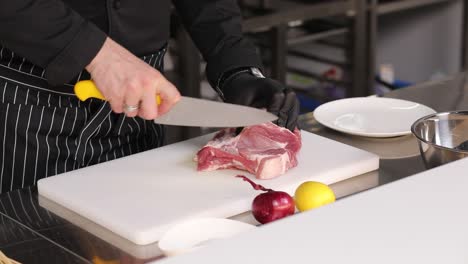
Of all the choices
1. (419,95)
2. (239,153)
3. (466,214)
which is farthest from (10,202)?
(419,95)

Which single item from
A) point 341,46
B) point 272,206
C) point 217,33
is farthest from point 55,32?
point 341,46

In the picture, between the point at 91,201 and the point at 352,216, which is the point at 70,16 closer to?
the point at 91,201

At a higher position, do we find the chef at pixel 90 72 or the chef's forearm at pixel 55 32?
the chef's forearm at pixel 55 32

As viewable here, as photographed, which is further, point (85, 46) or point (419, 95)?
point (419, 95)

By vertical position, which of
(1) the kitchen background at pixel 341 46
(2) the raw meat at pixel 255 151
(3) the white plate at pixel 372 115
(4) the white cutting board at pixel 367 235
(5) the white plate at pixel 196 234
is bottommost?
(1) the kitchen background at pixel 341 46

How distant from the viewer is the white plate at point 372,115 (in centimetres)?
173

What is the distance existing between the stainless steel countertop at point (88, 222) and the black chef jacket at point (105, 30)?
21cm

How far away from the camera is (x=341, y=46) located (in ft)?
10.8

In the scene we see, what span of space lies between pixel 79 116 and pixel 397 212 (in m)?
0.87

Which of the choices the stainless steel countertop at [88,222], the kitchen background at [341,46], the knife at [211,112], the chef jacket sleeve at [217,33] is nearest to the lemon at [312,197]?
the stainless steel countertop at [88,222]

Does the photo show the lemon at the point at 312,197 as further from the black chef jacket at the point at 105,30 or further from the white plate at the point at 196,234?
the black chef jacket at the point at 105,30

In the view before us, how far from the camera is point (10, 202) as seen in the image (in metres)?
1.46

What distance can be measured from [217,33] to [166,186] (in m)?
0.49

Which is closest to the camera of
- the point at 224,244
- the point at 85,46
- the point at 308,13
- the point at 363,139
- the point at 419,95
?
the point at 224,244
